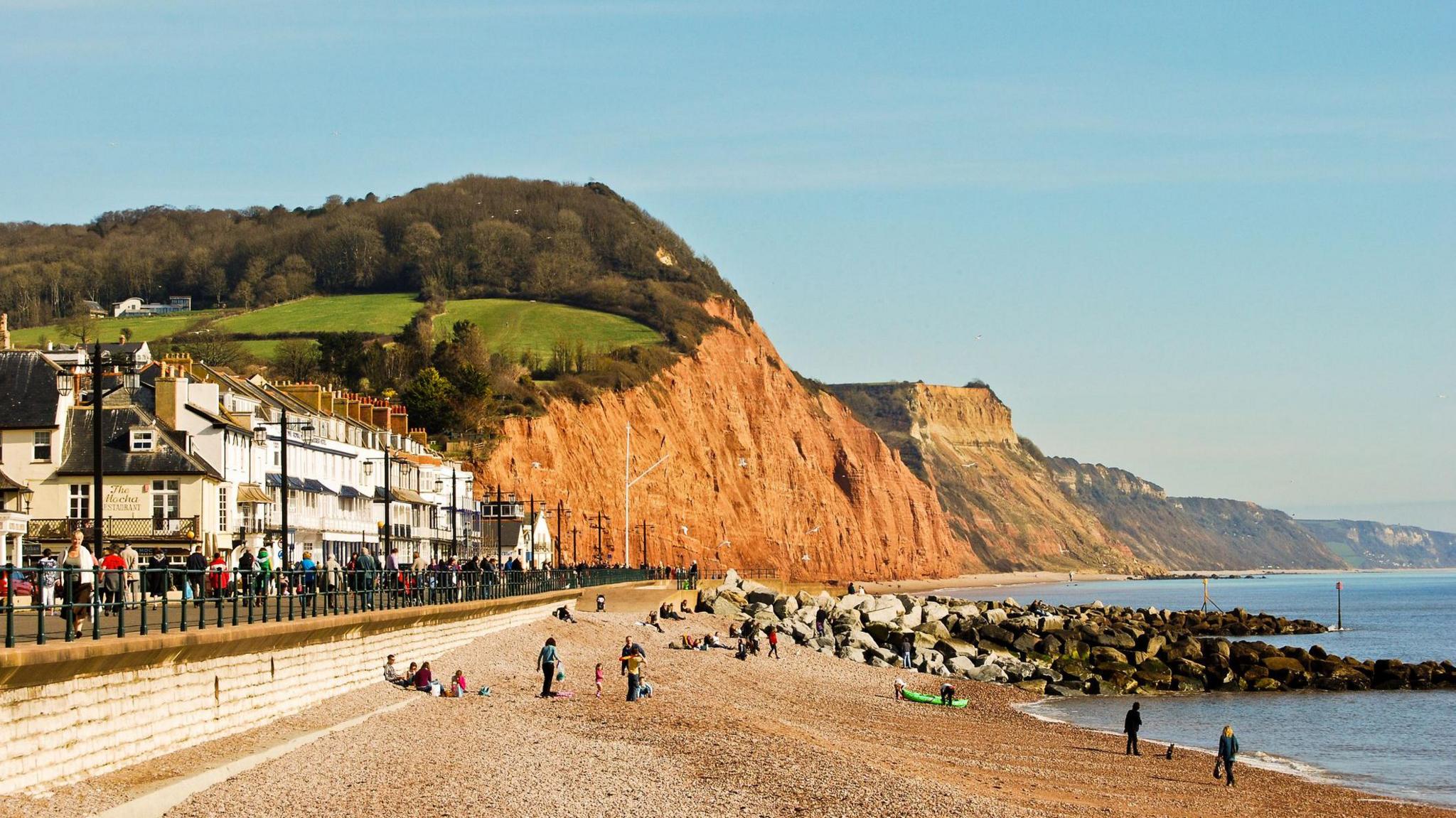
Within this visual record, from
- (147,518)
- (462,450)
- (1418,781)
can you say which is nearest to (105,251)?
(462,450)

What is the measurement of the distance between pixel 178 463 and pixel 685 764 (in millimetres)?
23636

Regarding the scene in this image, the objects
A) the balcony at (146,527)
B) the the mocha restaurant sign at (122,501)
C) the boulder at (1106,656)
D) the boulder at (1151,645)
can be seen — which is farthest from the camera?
the boulder at (1151,645)

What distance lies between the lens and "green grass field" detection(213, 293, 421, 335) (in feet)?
446

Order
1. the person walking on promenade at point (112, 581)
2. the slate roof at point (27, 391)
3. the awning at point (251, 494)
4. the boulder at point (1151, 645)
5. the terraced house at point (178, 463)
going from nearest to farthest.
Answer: the person walking on promenade at point (112, 581) < the slate roof at point (27, 391) < the terraced house at point (178, 463) < the awning at point (251, 494) < the boulder at point (1151, 645)

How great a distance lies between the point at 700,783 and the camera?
2291 centimetres

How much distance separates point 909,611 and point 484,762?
50.8 meters

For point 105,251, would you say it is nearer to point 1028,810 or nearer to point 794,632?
point 794,632

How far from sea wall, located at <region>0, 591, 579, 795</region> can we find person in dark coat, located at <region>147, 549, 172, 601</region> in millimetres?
687

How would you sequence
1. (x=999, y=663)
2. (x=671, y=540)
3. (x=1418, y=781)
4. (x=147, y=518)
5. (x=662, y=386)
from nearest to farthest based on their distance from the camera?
(x=1418, y=781) < (x=147, y=518) < (x=999, y=663) < (x=671, y=540) < (x=662, y=386)

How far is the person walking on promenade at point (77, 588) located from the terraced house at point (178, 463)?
29.8ft

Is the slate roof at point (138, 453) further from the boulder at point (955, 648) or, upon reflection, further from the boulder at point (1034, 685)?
the boulder at point (955, 648)

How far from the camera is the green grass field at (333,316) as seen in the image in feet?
446

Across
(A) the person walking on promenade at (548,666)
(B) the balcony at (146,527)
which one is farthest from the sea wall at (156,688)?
(B) the balcony at (146,527)

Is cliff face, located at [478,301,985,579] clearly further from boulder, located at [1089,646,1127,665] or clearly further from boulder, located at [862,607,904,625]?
boulder, located at [1089,646,1127,665]
